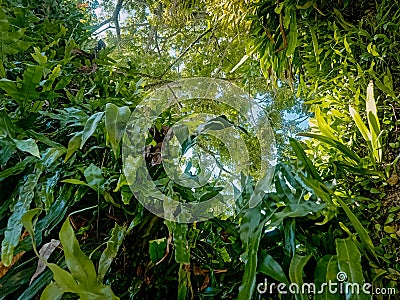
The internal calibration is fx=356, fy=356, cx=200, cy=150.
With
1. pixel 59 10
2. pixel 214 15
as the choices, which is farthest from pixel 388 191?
pixel 59 10

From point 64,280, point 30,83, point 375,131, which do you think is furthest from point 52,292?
Answer: point 375,131

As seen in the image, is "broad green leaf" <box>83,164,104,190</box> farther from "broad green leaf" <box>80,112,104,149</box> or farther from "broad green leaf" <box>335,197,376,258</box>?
"broad green leaf" <box>335,197,376,258</box>

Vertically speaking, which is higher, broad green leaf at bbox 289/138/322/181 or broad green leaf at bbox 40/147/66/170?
broad green leaf at bbox 289/138/322/181

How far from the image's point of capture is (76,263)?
0.44 meters

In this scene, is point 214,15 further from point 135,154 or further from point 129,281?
point 129,281

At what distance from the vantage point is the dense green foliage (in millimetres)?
516

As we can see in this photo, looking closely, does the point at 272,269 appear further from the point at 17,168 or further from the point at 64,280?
the point at 17,168

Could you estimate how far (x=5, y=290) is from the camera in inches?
20.8

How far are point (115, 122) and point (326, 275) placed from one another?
0.37 meters

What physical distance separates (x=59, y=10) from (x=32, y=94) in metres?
0.86

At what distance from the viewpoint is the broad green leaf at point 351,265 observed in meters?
0.46

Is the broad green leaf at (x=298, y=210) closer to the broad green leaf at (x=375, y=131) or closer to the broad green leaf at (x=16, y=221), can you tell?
the broad green leaf at (x=375, y=131)

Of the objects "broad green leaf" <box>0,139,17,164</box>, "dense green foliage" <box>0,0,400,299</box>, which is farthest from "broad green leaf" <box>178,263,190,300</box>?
"broad green leaf" <box>0,139,17,164</box>

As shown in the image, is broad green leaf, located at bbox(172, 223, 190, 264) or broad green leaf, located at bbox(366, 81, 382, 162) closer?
broad green leaf, located at bbox(172, 223, 190, 264)
